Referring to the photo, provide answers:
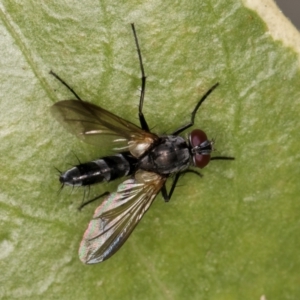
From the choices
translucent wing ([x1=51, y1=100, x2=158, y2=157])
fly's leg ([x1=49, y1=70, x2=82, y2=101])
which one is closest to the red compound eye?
translucent wing ([x1=51, y1=100, x2=158, y2=157])

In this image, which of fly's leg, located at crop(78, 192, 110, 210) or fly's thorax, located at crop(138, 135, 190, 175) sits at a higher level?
fly's leg, located at crop(78, 192, 110, 210)

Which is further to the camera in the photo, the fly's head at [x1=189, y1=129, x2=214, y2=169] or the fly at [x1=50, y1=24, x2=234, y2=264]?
the fly's head at [x1=189, y1=129, x2=214, y2=169]

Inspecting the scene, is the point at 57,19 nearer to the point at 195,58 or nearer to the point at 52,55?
the point at 52,55

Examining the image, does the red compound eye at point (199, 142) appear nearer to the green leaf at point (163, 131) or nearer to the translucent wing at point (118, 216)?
the green leaf at point (163, 131)

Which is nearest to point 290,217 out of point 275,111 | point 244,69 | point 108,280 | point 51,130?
point 275,111

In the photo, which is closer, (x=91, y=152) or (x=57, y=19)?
(x=57, y=19)

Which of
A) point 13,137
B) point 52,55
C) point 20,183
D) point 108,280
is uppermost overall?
point 52,55

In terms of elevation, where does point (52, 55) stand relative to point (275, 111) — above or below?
above

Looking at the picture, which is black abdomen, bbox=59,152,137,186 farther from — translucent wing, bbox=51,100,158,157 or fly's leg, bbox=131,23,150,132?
fly's leg, bbox=131,23,150,132

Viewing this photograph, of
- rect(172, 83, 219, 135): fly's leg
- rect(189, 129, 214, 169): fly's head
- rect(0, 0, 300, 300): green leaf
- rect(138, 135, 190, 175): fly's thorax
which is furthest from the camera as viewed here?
rect(138, 135, 190, 175): fly's thorax
